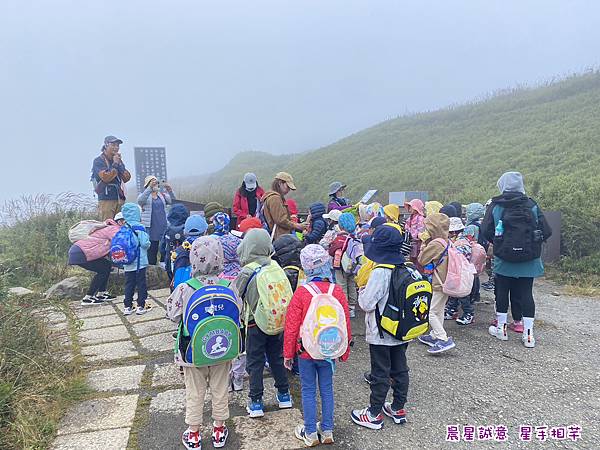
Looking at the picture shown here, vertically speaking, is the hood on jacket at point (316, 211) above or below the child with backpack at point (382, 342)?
above

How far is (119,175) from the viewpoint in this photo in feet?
22.9

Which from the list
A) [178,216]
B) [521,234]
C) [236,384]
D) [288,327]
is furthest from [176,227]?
[521,234]

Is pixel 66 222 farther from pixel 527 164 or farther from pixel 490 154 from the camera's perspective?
pixel 490 154

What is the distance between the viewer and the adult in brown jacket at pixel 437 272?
4270 millimetres

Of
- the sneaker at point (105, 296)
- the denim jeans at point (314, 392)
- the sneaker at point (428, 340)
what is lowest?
the sneaker at point (428, 340)

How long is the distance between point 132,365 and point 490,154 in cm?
1429

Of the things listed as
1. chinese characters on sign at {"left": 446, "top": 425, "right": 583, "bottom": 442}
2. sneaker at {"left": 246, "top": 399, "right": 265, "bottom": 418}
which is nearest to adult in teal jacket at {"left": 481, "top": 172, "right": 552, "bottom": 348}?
chinese characters on sign at {"left": 446, "top": 425, "right": 583, "bottom": 442}

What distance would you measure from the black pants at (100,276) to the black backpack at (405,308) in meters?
4.56

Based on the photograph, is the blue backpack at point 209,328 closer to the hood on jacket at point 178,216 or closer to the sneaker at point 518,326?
the hood on jacket at point 178,216

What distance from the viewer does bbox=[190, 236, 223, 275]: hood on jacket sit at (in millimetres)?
2846

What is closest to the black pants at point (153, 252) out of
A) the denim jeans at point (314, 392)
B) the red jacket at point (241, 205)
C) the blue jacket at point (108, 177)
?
the blue jacket at point (108, 177)

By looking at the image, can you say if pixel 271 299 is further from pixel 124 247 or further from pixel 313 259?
pixel 124 247

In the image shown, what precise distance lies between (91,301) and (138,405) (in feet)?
10.8

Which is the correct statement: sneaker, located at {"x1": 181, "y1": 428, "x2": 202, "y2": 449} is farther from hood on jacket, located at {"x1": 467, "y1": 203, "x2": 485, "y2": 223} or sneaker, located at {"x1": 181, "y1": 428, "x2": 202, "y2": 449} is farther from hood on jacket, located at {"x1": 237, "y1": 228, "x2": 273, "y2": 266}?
hood on jacket, located at {"x1": 467, "y1": 203, "x2": 485, "y2": 223}
